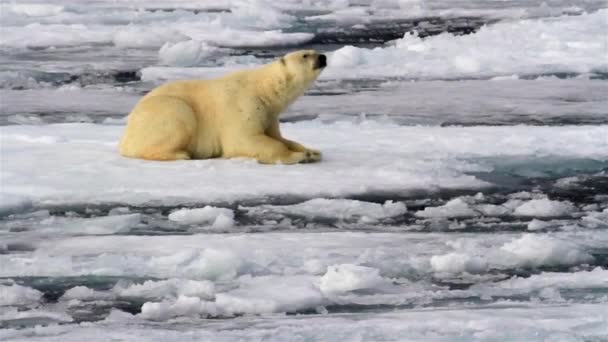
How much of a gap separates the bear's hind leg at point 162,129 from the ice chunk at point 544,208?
6.12ft

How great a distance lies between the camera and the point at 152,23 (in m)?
15.8

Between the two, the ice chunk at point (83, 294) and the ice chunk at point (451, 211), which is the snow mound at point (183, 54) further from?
the ice chunk at point (83, 294)

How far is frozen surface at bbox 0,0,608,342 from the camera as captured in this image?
14.0 feet

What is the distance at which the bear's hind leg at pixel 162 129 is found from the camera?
696 centimetres

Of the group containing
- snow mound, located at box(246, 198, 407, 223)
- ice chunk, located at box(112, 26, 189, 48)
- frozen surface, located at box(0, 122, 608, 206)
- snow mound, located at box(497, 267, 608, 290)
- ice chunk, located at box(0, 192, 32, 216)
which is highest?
ice chunk, located at box(112, 26, 189, 48)

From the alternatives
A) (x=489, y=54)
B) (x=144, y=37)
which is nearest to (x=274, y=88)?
(x=489, y=54)

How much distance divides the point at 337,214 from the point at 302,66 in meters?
1.53

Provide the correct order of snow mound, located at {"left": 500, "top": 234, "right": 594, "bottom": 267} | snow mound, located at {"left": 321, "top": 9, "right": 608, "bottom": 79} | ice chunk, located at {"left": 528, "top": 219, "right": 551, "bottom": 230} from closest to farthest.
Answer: snow mound, located at {"left": 500, "top": 234, "right": 594, "bottom": 267} < ice chunk, located at {"left": 528, "top": 219, "right": 551, "bottom": 230} < snow mound, located at {"left": 321, "top": 9, "right": 608, "bottom": 79}

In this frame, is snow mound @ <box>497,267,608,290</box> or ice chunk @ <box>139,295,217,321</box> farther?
snow mound @ <box>497,267,608,290</box>

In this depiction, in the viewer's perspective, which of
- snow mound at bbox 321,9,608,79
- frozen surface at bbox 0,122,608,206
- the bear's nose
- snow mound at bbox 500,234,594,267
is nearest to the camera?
snow mound at bbox 500,234,594,267

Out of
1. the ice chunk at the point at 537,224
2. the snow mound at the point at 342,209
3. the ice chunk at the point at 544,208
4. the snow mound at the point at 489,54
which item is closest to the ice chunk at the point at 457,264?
the ice chunk at the point at 537,224

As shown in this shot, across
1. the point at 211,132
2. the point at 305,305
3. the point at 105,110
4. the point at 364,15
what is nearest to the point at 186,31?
the point at 364,15

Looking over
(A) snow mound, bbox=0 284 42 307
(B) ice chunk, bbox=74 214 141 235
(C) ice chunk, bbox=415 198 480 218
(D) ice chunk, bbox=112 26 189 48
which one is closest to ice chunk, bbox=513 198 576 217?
(C) ice chunk, bbox=415 198 480 218

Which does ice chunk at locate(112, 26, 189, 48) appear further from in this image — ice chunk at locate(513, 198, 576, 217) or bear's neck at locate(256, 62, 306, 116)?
ice chunk at locate(513, 198, 576, 217)
